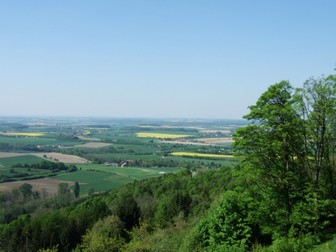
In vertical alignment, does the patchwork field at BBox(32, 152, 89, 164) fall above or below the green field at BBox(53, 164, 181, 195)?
above

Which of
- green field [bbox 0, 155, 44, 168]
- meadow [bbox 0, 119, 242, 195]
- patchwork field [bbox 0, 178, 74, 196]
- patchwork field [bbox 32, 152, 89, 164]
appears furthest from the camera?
patchwork field [bbox 32, 152, 89, 164]

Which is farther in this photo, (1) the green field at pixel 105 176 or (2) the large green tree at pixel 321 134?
(1) the green field at pixel 105 176

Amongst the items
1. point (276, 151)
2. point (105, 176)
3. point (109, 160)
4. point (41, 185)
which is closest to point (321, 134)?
point (276, 151)

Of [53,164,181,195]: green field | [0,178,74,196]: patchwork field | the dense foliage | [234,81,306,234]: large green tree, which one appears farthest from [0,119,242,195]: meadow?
[234,81,306,234]: large green tree

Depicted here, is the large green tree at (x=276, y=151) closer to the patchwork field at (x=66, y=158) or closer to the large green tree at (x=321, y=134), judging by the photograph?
the large green tree at (x=321, y=134)

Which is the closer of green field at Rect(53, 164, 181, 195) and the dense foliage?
the dense foliage

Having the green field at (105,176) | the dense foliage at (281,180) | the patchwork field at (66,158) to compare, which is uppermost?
the dense foliage at (281,180)

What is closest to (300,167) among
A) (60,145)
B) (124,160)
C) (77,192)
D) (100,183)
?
(77,192)

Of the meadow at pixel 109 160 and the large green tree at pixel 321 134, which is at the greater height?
the large green tree at pixel 321 134

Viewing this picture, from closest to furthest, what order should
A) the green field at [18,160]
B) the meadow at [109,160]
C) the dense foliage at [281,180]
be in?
1. the dense foliage at [281,180]
2. the meadow at [109,160]
3. the green field at [18,160]

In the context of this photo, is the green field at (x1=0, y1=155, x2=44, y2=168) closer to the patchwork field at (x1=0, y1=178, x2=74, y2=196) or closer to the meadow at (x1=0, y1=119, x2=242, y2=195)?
the meadow at (x1=0, y1=119, x2=242, y2=195)

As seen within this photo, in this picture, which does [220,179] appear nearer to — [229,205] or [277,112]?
[229,205]

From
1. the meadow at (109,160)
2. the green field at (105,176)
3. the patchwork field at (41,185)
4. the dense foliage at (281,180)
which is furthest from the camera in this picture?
the meadow at (109,160)

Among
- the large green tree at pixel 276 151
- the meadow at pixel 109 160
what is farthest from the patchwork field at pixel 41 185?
the large green tree at pixel 276 151
